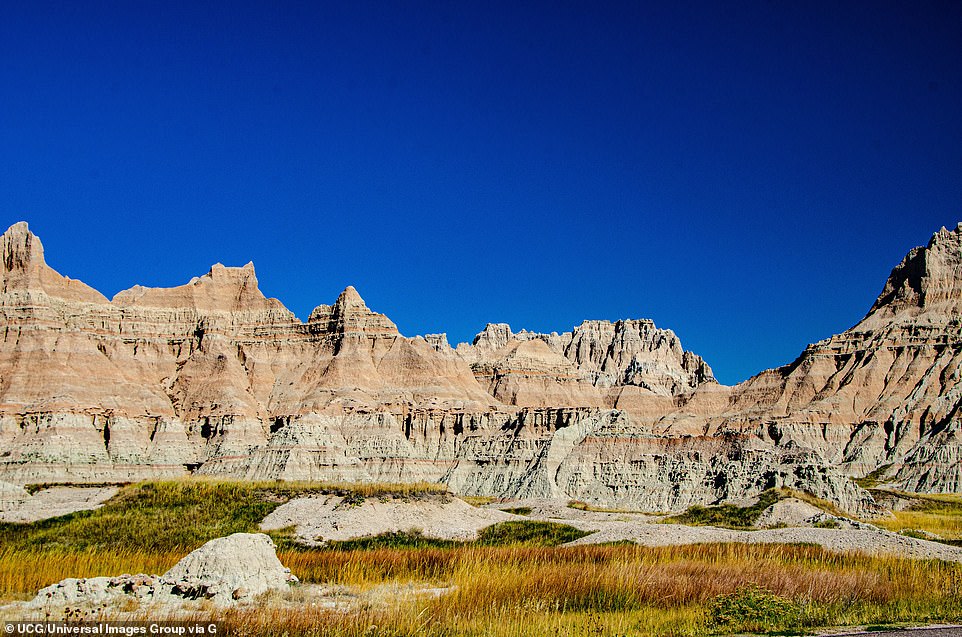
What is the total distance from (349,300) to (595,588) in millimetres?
114189

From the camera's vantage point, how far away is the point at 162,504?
4231 centimetres

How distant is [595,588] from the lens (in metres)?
18.8

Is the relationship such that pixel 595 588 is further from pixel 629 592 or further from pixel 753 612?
pixel 753 612

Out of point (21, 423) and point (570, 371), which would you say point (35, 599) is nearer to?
point (21, 423)

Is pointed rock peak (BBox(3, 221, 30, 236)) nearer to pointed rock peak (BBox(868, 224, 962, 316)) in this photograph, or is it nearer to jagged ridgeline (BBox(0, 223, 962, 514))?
jagged ridgeline (BBox(0, 223, 962, 514))

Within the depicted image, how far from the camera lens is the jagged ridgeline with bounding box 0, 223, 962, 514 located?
84.2 meters

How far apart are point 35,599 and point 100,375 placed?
105040 millimetres

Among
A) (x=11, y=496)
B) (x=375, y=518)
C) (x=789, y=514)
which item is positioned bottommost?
(x=11, y=496)

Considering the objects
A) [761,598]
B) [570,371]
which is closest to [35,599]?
[761,598]

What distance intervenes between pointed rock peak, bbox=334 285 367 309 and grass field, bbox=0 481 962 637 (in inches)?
3938

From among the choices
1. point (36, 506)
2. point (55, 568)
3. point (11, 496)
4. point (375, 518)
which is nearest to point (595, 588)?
point (55, 568)

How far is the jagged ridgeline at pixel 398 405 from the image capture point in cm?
8419

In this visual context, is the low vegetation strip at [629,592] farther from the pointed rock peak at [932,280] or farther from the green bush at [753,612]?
the pointed rock peak at [932,280]

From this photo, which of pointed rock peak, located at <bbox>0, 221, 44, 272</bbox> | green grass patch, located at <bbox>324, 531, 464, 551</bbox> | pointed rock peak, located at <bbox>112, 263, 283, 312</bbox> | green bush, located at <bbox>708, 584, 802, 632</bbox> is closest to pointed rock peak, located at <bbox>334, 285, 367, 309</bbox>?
pointed rock peak, located at <bbox>112, 263, 283, 312</bbox>
